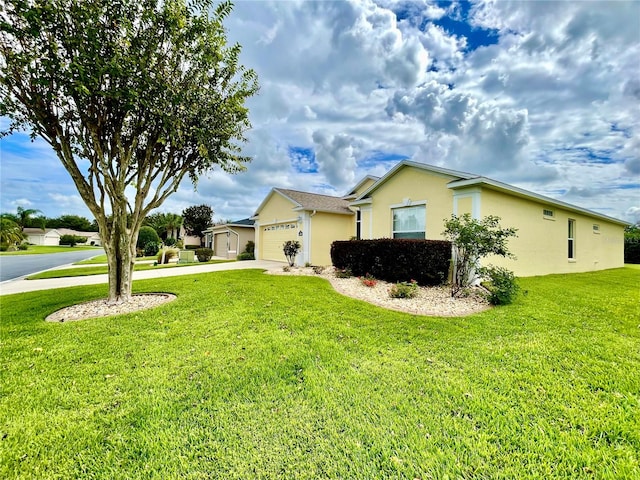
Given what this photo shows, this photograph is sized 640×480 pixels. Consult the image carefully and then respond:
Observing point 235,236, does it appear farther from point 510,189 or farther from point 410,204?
point 510,189

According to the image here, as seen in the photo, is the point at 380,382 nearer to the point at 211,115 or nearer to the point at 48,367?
the point at 48,367

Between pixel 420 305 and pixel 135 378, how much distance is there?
6.10 m

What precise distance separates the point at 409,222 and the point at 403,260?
2.71 metres

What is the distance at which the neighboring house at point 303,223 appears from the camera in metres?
16.0

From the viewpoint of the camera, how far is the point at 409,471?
2.06 meters

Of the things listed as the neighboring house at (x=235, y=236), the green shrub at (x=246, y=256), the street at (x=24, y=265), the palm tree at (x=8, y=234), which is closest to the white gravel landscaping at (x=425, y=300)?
the green shrub at (x=246, y=256)

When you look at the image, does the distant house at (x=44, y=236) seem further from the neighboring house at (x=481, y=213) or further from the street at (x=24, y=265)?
the neighboring house at (x=481, y=213)

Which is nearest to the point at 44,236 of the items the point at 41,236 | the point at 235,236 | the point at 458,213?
the point at 41,236

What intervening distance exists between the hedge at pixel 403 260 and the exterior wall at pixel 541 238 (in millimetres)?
2148

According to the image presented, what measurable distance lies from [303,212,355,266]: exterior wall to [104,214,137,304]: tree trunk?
976 centimetres

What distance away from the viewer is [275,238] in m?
19.5

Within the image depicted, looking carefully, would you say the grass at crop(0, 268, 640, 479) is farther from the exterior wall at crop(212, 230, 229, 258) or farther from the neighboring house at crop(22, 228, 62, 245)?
the neighboring house at crop(22, 228, 62, 245)

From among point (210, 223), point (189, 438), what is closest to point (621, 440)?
point (189, 438)

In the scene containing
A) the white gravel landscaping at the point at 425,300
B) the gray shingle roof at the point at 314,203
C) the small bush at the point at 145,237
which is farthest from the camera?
the small bush at the point at 145,237
